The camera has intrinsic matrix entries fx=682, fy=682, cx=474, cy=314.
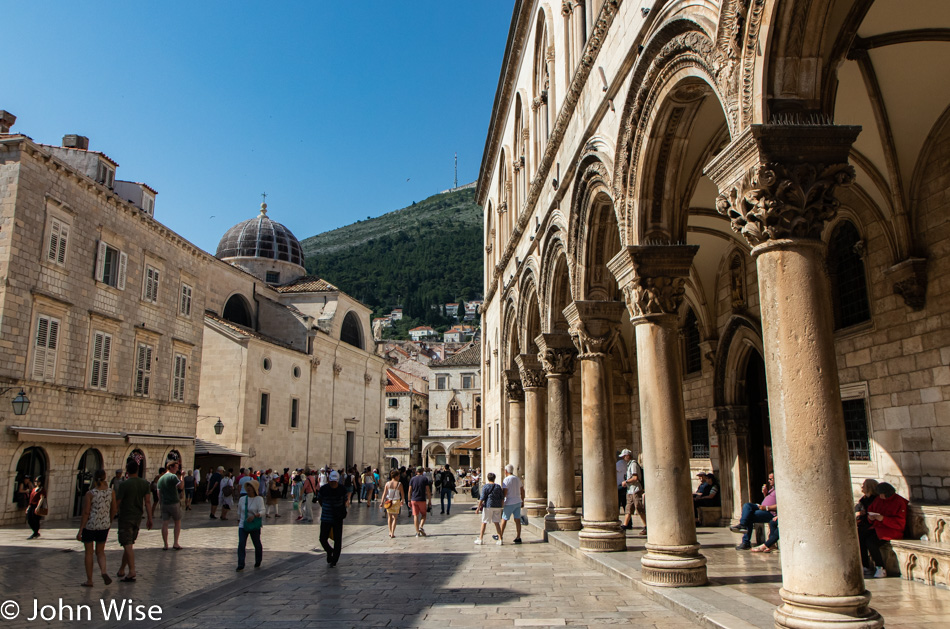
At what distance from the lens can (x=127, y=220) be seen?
22.2 metres

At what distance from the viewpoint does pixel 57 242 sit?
62.2ft

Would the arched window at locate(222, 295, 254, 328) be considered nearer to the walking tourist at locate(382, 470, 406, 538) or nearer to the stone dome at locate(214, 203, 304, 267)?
the stone dome at locate(214, 203, 304, 267)

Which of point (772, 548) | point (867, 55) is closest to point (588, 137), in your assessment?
point (867, 55)

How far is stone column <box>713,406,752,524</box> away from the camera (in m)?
14.2

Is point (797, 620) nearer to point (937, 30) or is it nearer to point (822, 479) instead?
point (822, 479)

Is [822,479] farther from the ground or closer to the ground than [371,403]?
closer to the ground

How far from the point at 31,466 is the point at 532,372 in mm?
13427

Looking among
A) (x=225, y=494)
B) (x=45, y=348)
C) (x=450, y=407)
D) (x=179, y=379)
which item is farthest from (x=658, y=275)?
(x=450, y=407)

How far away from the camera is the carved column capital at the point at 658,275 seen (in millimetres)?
8812

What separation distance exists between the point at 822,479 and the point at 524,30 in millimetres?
17457

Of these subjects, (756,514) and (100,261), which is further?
(100,261)

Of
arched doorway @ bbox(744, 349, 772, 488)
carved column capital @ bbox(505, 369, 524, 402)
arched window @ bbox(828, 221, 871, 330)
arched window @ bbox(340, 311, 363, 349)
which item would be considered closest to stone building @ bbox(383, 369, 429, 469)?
arched window @ bbox(340, 311, 363, 349)

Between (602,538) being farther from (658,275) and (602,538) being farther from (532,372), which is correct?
(532,372)

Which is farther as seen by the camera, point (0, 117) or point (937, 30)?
point (0, 117)
